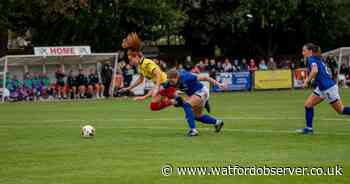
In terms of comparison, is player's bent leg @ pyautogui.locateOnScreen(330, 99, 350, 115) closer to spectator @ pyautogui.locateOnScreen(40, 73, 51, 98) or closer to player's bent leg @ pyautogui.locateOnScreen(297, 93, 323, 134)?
player's bent leg @ pyautogui.locateOnScreen(297, 93, 323, 134)

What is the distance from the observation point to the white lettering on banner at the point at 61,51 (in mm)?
42188

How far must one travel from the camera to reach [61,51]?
42.7 m

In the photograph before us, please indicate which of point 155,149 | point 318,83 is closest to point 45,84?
point 318,83

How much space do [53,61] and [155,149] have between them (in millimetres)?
30007

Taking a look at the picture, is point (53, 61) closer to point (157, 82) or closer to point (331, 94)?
point (157, 82)

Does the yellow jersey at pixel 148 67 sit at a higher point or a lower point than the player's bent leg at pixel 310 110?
higher

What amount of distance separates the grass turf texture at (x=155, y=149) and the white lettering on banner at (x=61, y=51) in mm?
18599

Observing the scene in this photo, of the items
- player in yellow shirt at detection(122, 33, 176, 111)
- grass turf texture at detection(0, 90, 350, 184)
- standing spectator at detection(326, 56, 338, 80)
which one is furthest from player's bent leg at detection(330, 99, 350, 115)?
standing spectator at detection(326, 56, 338, 80)

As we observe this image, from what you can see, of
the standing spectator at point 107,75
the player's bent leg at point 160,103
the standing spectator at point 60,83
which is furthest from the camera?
the standing spectator at point 107,75

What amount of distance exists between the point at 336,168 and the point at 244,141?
4.44 m

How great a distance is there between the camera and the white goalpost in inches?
1658

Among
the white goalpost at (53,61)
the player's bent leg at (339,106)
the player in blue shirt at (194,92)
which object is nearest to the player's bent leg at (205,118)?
the player in blue shirt at (194,92)

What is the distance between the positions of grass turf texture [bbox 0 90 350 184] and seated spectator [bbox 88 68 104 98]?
19828 mm

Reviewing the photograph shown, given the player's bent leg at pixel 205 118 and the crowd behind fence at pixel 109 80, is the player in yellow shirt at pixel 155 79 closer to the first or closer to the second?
the player's bent leg at pixel 205 118
